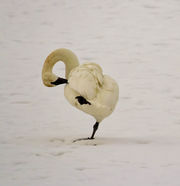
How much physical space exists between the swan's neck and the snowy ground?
685 mm

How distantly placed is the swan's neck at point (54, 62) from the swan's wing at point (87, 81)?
50 centimetres

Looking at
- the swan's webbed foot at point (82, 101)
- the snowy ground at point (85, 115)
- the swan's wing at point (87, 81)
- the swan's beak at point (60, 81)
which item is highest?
the swan's wing at point (87, 81)

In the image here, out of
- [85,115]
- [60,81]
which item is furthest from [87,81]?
[85,115]

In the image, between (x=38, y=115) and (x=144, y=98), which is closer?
(x=38, y=115)

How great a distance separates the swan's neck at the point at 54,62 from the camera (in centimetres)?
912

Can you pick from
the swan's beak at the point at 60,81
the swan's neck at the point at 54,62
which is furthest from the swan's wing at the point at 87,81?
the swan's neck at the point at 54,62

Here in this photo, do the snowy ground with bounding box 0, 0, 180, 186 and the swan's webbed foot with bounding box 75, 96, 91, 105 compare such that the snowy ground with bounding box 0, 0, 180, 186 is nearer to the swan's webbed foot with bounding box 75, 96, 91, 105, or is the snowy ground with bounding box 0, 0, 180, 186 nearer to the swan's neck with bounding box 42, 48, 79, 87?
the swan's webbed foot with bounding box 75, 96, 91, 105

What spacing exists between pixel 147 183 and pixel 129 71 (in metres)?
5.40

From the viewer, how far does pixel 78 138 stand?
357 inches

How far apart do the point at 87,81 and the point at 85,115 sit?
2.19 metres

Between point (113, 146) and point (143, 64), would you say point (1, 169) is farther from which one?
point (143, 64)

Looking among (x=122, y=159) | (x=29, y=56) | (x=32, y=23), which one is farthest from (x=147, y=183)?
(x=32, y=23)

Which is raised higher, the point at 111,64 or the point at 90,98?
the point at 90,98

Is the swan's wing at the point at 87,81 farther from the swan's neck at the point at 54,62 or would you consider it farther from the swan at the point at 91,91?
the swan's neck at the point at 54,62
